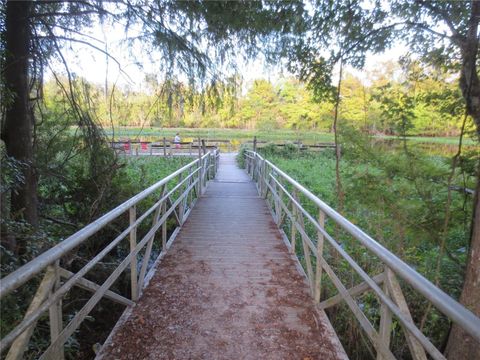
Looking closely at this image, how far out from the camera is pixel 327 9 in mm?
3648

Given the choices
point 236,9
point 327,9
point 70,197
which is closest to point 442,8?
point 327,9

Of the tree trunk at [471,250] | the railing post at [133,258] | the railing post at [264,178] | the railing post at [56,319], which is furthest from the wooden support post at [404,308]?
the railing post at [264,178]

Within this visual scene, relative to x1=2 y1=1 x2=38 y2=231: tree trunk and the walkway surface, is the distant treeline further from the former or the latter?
the walkway surface

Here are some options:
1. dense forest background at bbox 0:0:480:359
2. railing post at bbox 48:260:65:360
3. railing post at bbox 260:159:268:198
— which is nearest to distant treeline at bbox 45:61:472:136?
dense forest background at bbox 0:0:480:359

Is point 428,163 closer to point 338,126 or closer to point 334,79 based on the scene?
point 338,126

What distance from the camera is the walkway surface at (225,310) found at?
2.45m

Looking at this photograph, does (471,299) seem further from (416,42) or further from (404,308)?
(416,42)

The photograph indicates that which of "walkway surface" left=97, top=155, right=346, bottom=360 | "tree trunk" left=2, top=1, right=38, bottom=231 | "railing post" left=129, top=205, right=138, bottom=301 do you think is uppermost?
"tree trunk" left=2, top=1, right=38, bottom=231

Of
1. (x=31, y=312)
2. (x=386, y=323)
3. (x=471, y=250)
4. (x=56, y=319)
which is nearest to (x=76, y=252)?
(x=56, y=319)

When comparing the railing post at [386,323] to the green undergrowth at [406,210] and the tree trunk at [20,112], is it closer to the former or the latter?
the green undergrowth at [406,210]

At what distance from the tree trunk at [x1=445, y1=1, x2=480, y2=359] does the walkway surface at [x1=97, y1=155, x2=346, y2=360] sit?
995 mm

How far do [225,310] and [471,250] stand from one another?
2.08 m

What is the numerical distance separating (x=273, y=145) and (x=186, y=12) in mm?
19882

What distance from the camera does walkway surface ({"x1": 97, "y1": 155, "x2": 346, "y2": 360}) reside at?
8.03 ft
